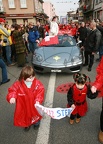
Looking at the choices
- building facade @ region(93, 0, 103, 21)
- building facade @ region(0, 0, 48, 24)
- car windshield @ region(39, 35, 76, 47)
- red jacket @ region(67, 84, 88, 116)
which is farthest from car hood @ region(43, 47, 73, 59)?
building facade @ region(0, 0, 48, 24)

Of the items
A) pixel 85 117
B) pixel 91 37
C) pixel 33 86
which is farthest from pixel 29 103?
pixel 91 37

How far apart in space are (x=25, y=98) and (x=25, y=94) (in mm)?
60

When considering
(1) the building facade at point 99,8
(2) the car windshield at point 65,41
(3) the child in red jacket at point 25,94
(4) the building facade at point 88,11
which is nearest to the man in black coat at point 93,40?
(2) the car windshield at point 65,41

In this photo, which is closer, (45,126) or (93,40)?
(45,126)

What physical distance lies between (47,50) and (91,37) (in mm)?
1553

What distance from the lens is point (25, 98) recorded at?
2359 mm

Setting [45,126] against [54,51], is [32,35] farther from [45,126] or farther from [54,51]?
[45,126]

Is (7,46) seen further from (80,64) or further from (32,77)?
(32,77)

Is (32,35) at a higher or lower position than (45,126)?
higher

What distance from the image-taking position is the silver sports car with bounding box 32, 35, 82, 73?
16.4ft

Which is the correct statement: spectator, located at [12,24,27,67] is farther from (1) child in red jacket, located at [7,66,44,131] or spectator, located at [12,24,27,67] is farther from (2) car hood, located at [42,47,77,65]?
(1) child in red jacket, located at [7,66,44,131]

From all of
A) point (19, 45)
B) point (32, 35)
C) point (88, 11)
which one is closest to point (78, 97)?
point (19, 45)

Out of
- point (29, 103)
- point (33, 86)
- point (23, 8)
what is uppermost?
point (23, 8)

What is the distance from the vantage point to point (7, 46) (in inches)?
264
